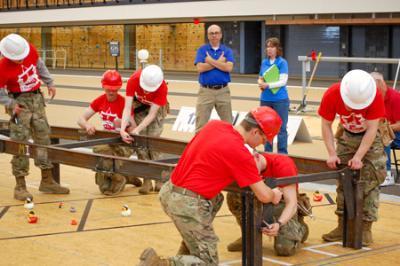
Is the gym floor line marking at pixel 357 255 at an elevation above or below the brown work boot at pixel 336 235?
below

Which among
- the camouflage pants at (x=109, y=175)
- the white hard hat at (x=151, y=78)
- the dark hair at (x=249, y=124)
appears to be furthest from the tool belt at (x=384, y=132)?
the camouflage pants at (x=109, y=175)

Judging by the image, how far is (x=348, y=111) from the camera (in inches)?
290

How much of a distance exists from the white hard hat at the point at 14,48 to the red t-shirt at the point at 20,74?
0.13m

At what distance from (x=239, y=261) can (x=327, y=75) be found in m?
25.4

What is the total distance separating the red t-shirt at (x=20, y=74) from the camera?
9805 mm

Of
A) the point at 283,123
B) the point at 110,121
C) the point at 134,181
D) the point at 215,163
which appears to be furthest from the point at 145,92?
the point at 215,163

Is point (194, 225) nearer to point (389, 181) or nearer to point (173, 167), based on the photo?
point (173, 167)

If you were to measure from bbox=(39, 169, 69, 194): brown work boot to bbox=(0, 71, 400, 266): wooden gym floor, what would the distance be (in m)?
0.09

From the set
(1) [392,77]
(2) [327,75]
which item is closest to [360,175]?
(1) [392,77]

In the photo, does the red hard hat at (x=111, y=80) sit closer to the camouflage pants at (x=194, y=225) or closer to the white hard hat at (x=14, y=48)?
the white hard hat at (x=14, y=48)

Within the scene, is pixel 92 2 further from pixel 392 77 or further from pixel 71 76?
pixel 392 77

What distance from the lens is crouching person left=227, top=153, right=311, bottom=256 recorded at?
6.33 m

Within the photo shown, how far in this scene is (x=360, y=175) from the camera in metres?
7.51

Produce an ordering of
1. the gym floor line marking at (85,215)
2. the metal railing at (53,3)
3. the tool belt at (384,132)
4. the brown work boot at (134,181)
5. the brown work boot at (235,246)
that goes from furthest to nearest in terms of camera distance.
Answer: the metal railing at (53,3) → the brown work boot at (134,181) → the gym floor line marking at (85,215) → the tool belt at (384,132) → the brown work boot at (235,246)
